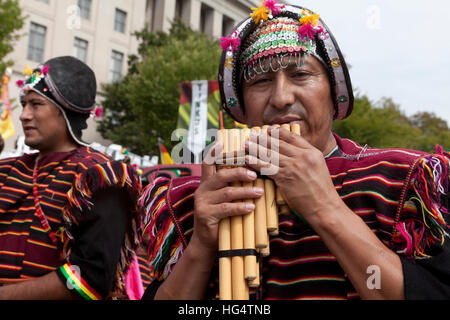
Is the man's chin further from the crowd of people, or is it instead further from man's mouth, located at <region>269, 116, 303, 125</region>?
man's mouth, located at <region>269, 116, 303, 125</region>

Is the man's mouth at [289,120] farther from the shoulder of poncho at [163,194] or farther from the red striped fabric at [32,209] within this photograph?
the red striped fabric at [32,209]

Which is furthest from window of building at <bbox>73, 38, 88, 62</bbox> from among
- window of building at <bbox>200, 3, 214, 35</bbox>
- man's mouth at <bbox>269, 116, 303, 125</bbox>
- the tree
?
man's mouth at <bbox>269, 116, 303, 125</bbox>

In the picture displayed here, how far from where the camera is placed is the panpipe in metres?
1.58

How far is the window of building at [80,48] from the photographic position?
980 inches

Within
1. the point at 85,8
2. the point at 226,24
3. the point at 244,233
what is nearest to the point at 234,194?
the point at 244,233

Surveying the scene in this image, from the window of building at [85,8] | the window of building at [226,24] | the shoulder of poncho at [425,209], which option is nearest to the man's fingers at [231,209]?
the shoulder of poncho at [425,209]

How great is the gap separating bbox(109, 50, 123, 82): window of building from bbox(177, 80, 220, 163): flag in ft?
53.1

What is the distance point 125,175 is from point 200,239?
112cm

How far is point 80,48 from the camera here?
25297mm

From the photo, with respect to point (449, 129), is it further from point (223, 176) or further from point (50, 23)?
point (223, 176)

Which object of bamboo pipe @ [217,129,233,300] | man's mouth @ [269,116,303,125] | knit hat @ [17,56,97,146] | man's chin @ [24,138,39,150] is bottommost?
bamboo pipe @ [217,129,233,300]

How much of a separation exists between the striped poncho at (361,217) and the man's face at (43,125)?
4.88 ft

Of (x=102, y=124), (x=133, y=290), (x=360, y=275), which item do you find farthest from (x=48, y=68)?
(x=102, y=124)
